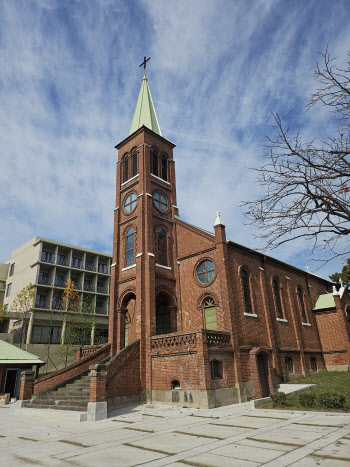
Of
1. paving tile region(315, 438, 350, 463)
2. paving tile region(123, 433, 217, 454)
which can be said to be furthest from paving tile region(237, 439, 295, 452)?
paving tile region(123, 433, 217, 454)

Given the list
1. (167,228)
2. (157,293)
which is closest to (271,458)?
(157,293)

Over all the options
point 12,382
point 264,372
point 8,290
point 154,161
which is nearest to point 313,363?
point 264,372

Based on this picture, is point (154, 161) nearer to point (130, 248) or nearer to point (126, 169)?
point (126, 169)

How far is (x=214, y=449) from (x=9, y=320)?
39.6 metres

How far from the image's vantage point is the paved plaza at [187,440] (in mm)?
6176

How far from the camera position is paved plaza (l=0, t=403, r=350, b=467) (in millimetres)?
6176

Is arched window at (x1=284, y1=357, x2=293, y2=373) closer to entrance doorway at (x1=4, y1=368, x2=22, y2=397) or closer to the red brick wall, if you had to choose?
the red brick wall

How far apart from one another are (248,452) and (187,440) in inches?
79.3

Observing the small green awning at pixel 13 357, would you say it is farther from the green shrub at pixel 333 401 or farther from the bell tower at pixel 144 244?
the green shrub at pixel 333 401

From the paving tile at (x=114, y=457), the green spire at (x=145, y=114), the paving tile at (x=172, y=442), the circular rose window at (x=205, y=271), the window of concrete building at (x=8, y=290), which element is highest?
the green spire at (x=145, y=114)

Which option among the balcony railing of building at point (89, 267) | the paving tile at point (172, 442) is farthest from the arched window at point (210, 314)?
the balcony railing of building at point (89, 267)

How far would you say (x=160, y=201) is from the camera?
908 inches

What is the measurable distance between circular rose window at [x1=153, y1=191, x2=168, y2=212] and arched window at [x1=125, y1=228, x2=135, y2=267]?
2.63 m

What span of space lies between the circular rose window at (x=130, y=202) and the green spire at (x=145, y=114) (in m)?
6.00
